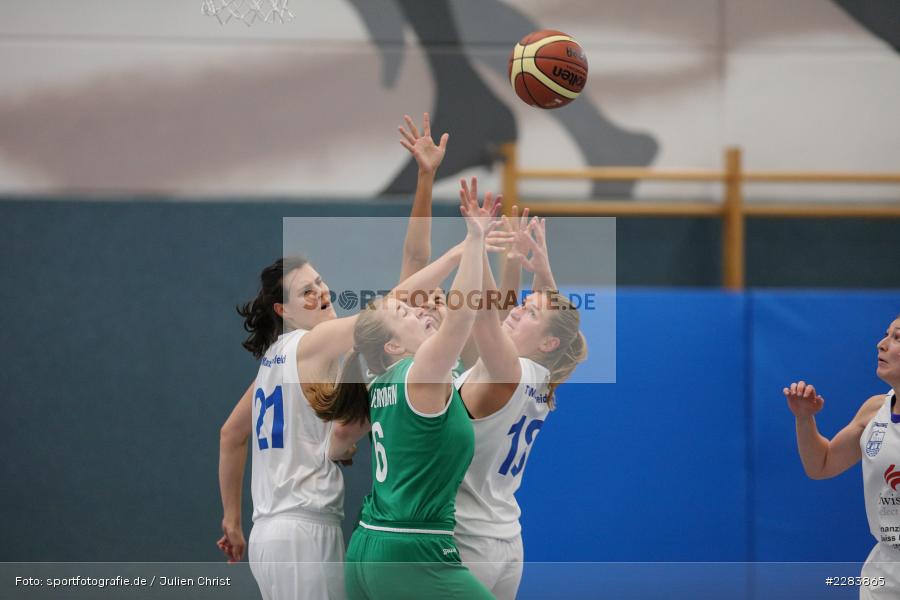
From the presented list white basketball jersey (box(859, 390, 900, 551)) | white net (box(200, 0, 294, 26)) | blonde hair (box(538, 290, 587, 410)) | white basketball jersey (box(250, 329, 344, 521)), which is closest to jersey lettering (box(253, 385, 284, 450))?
white basketball jersey (box(250, 329, 344, 521))

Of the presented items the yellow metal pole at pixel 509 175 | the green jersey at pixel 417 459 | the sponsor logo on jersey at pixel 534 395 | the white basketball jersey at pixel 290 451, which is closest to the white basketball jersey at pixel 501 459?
the sponsor logo on jersey at pixel 534 395

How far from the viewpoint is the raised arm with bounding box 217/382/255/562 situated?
14.0ft

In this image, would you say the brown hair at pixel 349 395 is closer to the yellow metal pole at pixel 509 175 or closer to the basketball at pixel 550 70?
the basketball at pixel 550 70

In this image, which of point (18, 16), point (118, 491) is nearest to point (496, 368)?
point (118, 491)

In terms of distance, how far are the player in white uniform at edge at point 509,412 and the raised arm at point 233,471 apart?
3.67 ft

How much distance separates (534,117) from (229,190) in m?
2.11

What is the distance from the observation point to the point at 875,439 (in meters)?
3.90

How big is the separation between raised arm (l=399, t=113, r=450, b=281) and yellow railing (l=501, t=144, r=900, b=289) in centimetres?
182

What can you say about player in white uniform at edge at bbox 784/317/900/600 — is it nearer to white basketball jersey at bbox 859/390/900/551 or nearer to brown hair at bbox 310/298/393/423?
white basketball jersey at bbox 859/390/900/551

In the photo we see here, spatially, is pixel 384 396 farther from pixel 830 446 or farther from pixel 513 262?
pixel 830 446

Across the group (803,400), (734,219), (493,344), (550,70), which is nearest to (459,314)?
(493,344)

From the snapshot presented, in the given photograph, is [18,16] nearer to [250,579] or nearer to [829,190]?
[250,579]

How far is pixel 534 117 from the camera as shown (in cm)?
641

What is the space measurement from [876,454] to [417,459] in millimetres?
1945
